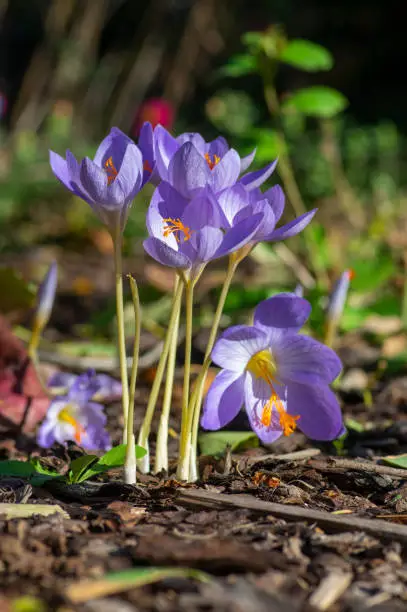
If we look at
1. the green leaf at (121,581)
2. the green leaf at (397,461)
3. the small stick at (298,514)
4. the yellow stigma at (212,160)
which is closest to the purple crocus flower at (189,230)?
the yellow stigma at (212,160)

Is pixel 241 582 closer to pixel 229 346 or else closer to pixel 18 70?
pixel 229 346

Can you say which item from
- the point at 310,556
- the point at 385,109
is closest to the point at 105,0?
the point at 385,109

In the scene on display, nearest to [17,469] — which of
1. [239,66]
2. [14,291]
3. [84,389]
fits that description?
[84,389]

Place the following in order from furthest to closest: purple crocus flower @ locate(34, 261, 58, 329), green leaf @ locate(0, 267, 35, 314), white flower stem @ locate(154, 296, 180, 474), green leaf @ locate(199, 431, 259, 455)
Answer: green leaf @ locate(0, 267, 35, 314) → purple crocus flower @ locate(34, 261, 58, 329) → green leaf @ locate(199, 431, 259, 455) → white flower stem @ locate(154, 296, 180, 474)

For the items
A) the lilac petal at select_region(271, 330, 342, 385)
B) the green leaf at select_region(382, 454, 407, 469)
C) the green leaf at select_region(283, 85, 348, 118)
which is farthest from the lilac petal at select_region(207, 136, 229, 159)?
the green leaf at select_region(283, 85, 348, 118)

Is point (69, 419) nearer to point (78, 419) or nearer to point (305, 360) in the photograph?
point (78, 419)

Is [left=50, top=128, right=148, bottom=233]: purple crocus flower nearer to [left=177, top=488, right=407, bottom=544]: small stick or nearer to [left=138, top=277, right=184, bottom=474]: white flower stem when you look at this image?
[left=138, top=277, right=184, bottom=474]: white flower stem

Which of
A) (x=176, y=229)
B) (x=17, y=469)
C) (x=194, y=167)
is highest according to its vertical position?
(x=194, y=167)
